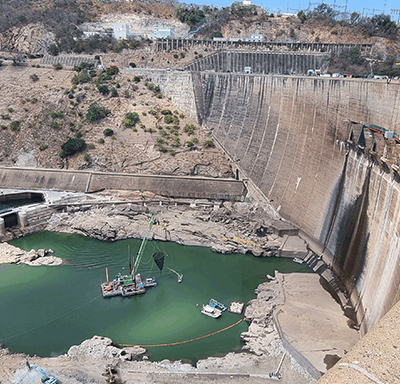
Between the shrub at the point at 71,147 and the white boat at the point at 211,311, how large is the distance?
100ft

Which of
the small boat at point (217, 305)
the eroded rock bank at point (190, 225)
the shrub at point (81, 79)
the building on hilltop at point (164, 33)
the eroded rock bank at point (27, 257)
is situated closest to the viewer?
the small boat at point (217, 305)

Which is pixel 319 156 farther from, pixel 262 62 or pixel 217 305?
pixel 262 62

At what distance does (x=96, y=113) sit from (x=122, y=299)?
31.9 m

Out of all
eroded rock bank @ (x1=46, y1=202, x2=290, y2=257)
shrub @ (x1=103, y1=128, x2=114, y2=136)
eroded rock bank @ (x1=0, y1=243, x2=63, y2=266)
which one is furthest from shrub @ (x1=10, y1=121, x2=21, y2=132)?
eroded rock bank @ (x1=0, y1=243, x2=63, y2=266)

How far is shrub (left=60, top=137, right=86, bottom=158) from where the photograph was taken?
50.1 meters

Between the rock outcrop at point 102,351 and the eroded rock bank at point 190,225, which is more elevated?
the eroded rock bank at point 190,225

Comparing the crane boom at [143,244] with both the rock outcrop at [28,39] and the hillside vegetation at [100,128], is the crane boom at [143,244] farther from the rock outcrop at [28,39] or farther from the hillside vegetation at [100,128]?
the rock outcrop at [28,39]

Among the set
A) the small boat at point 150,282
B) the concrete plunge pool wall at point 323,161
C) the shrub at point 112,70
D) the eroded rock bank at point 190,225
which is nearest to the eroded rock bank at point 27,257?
the eroded rock bank at point 190,225

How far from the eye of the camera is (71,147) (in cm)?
5006

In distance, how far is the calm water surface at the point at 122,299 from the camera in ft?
82.3

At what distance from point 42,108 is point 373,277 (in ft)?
157

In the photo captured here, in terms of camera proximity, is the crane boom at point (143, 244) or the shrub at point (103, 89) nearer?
the crane boom at point (143, 244)

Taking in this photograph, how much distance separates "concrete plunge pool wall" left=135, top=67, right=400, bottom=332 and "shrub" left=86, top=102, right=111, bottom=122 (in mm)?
11771

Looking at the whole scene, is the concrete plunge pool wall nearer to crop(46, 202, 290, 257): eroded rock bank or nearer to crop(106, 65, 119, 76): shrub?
crop(46, 202, 290, 257): eroded rock bank
